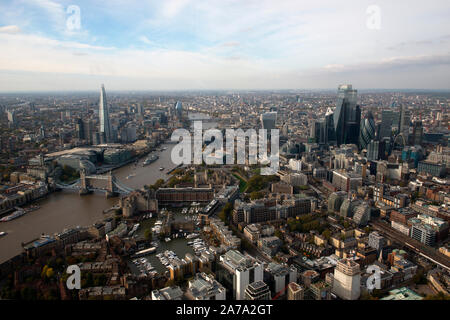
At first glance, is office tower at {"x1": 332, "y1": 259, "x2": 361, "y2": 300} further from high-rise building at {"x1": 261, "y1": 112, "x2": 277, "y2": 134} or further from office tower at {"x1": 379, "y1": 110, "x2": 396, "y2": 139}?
high-rise building at {"x1": 261, "y1": 112, "x2": 277, "y2": 134}

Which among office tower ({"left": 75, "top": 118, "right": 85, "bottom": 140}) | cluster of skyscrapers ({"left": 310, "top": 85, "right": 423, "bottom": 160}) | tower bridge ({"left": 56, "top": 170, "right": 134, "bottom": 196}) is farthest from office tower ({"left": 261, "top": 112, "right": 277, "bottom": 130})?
tower bridge ({"left": 56, "top": 170, "right": 134, "bottom": 196})

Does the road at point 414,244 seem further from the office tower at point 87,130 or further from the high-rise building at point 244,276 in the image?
the office tower at point 87,130

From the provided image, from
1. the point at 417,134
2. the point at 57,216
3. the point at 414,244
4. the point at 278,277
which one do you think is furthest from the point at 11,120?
the point at 417,134

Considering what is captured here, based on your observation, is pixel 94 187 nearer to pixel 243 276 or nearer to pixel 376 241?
pixel 243 276

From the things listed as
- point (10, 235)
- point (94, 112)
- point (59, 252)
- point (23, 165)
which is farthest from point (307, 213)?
point (94, 112)

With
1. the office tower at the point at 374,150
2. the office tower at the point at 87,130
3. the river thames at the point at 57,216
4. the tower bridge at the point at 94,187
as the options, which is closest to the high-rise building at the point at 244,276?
the river thames at the point at 57,216

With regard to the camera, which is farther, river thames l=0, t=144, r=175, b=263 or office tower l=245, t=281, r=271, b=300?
river thames l=0, t=144, r=175, b=263
